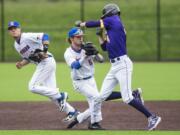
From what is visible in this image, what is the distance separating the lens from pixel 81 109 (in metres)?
14.8

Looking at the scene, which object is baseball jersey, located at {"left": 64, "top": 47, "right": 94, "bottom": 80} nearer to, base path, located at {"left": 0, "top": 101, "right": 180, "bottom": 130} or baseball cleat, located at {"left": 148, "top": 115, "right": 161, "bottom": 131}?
base path, located at {"left": 0, "top": 101, "right": 180, "bottom": 130}

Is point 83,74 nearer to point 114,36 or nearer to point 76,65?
point 76,65

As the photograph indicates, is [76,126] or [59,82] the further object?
[59,82]

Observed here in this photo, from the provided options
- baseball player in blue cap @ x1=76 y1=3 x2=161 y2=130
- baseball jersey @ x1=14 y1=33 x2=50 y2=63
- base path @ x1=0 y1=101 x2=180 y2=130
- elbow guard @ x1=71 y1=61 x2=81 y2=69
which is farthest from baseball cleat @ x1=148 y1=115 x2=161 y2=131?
baseball jersey @ x1=14 y1=33 x2=50 y2=63

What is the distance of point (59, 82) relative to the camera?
2094cm

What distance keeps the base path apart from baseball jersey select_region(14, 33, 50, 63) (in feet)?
4.32

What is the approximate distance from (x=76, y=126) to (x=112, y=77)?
59.5 inches

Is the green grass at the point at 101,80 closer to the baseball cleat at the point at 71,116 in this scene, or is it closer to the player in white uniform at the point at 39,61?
the player in white uniform at the point at 39,61

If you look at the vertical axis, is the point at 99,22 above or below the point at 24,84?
above
